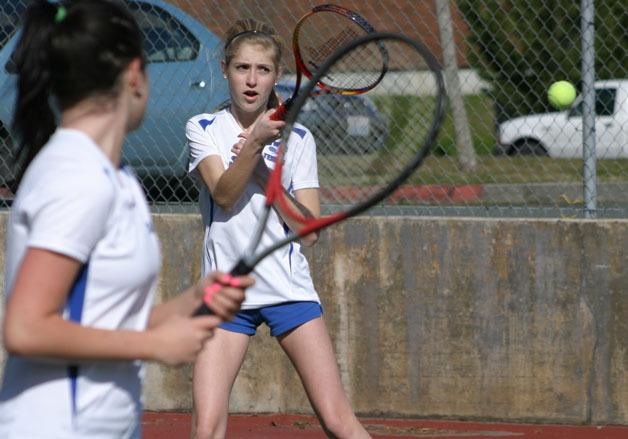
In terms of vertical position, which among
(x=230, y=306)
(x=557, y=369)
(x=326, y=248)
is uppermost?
Result: (x=326, y=248)

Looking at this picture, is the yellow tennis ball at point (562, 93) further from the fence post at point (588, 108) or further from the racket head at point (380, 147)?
the racket head at point (380, 147)

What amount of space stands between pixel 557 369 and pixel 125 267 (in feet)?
13.4

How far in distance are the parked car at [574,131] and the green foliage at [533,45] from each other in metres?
0.12

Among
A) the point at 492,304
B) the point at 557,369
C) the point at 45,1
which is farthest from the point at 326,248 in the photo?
the point at 45,1

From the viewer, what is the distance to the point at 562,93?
6801 millimetres

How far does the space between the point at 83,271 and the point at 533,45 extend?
17.0 ft

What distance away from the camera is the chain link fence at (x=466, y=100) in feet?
20.9

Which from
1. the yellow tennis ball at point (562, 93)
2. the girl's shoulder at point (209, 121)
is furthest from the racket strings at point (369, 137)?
the girl's shoulder at point (209, 121)

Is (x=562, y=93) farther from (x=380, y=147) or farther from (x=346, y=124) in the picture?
(x=346, y=124)

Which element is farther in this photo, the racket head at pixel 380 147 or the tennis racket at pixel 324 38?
the racket head at pixel 380 147

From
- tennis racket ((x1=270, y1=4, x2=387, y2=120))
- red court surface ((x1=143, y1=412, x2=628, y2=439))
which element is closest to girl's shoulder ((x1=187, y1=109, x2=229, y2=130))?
tennis racket ((x1=270, y1=4, x2=387, y2=120))

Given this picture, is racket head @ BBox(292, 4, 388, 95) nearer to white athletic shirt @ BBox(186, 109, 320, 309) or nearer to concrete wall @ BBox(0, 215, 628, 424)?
white athletic shirt @ BBox(186, 109, 320, 309)

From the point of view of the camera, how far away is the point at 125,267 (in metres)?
2.38

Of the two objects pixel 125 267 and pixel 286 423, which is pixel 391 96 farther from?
pixel 125 267
